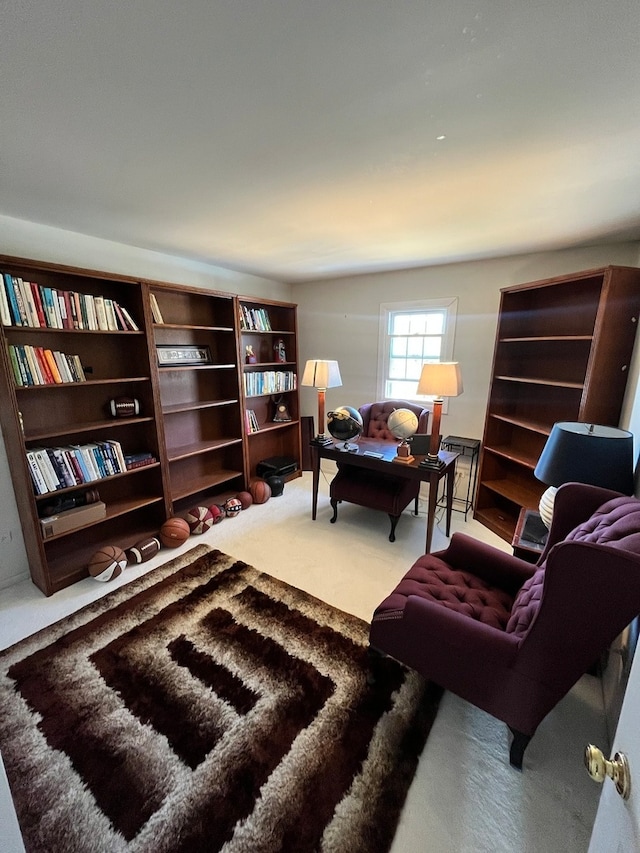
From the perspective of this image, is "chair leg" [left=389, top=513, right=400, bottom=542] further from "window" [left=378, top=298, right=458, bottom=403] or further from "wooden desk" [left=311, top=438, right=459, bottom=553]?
"window" [left=378, top=298, right=458, bottom=403]

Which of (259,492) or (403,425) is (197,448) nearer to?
(259,492)

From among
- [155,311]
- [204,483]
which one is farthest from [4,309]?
[204,483]

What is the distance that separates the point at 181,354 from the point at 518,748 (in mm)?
3284

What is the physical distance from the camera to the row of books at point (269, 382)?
11.9ft

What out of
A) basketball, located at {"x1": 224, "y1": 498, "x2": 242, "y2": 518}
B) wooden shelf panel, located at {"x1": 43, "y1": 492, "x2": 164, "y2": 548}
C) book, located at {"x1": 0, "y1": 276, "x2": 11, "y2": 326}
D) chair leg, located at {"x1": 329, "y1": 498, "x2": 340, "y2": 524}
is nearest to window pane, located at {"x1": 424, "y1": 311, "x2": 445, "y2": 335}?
chair leg, located at {"x1": 329, "y1": 498, "x2": 340, "y2": 524}

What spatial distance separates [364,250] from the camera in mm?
2777

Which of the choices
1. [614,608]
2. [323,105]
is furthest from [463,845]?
[323,105]

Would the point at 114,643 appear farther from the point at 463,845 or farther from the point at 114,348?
the point at 114,348

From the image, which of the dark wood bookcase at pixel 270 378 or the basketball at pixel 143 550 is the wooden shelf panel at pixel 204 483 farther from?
the basketball at pixel 143 550

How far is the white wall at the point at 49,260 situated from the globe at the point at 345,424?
6.45 feet

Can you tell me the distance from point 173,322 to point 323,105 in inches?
92.6

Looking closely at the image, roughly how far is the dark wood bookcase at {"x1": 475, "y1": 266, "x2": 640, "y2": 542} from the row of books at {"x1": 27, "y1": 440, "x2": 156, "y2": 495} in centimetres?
308

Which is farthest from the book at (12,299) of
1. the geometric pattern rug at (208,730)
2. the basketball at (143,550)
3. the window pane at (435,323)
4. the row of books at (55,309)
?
the window pane at (435,323)

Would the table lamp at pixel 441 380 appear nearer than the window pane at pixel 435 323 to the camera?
Yes
